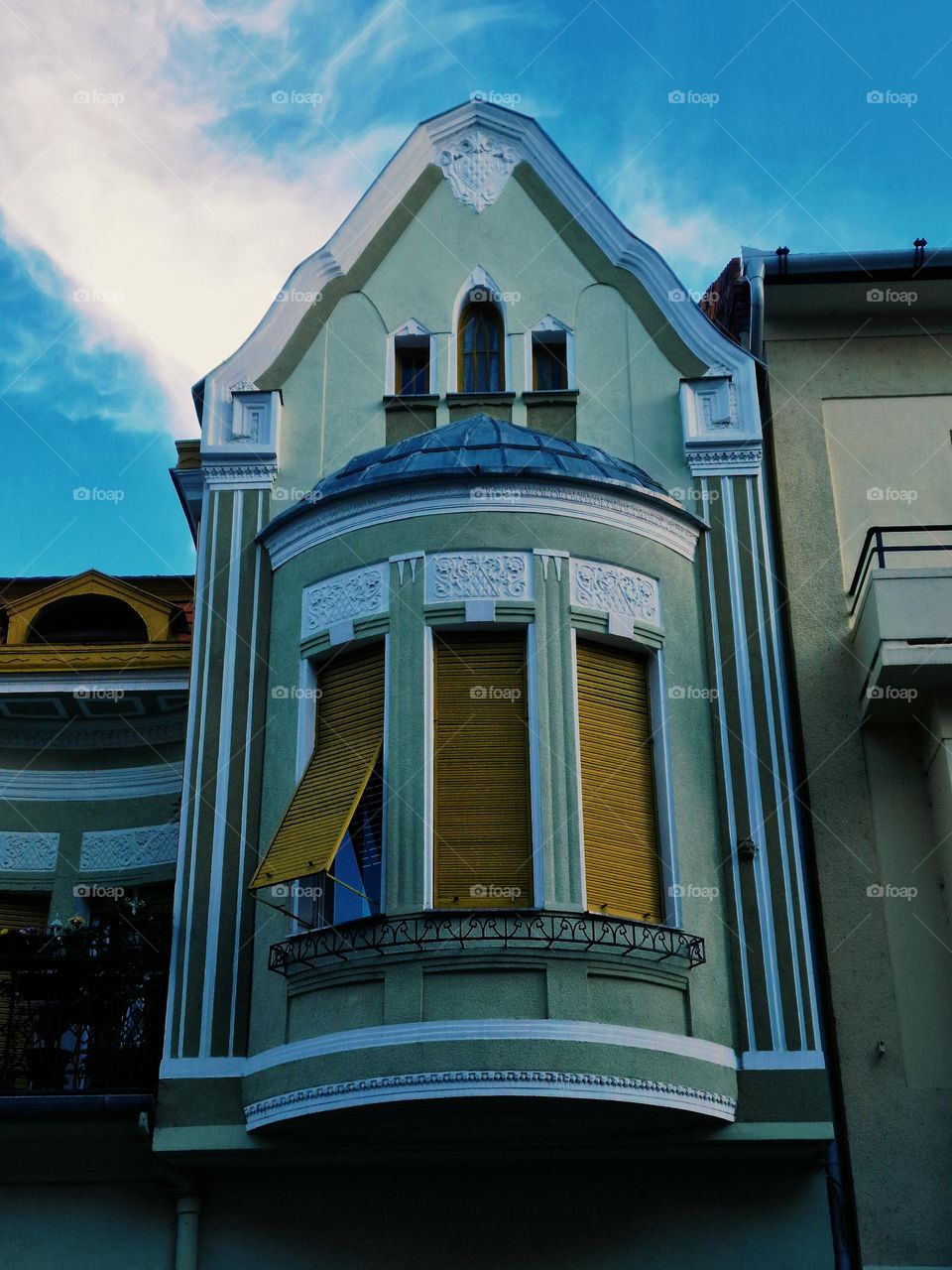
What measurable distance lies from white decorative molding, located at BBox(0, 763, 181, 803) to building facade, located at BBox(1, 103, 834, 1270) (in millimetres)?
2867

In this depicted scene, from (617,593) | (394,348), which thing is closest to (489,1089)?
(617,593)

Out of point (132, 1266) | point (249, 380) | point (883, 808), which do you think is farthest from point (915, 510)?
point (132, 1266)

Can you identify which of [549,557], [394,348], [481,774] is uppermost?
[394,348]

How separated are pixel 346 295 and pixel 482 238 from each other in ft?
5.47

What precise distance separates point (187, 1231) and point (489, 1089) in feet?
10.3

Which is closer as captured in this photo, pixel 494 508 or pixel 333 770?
pixel 333 770

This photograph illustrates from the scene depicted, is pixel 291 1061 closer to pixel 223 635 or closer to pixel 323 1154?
pixel 323 1154

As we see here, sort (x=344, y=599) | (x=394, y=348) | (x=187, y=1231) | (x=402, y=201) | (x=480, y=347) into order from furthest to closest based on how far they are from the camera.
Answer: (x=402, y=201) → (x=480, y=347) → (x=394, y=348) → (x=344, y=599) → (x=187, y=1231)

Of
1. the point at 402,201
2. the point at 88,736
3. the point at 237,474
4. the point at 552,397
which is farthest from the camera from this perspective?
the point at 402,201

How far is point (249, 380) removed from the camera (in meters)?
16.8

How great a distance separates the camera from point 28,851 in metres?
17.2

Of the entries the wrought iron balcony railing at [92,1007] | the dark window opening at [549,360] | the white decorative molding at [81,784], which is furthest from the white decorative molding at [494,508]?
the wrought iron balcony railing at [92,1007]

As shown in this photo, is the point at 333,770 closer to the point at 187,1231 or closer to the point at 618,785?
the point at 618,785

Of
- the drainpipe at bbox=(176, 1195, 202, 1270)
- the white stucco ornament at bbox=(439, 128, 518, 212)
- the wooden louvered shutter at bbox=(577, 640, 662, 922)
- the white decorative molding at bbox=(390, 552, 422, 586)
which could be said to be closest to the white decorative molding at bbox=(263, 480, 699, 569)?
the white decorative molding at bbox=(390, 552, 422, 586)
